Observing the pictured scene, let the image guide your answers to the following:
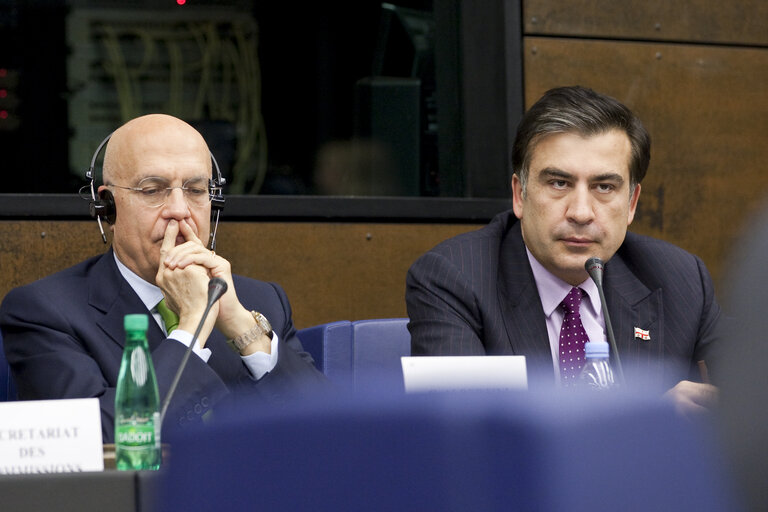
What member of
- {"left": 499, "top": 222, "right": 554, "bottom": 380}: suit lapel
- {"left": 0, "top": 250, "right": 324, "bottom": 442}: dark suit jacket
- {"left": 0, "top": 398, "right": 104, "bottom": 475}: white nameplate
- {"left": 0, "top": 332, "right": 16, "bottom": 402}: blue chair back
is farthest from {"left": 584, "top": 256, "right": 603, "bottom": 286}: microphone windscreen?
{"left": 0, "top": 332, "right": 16, "bottom": 402}: blue chair back

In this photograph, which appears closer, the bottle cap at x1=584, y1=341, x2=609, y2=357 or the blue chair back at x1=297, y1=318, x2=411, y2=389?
the bottle cap at x1=584, y1=341, x2=609, y2=357

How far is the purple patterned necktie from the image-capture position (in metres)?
2.39

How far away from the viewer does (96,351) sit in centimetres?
230

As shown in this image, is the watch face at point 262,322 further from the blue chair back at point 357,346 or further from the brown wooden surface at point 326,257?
the brown wooden surface at point 326,257

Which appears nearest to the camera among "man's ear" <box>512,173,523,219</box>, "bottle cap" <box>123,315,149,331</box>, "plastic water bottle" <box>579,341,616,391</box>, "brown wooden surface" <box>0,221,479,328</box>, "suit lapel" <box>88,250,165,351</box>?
"bottle cap" <box>123,315,149,331</box>

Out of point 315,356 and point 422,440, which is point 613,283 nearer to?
point 315,356

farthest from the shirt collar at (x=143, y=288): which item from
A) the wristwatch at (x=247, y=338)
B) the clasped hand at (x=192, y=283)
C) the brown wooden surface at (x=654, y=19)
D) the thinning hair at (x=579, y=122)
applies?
the brown wooden surface at (x=654, y=19)

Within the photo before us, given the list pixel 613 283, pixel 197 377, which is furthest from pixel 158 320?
pixel 613 283

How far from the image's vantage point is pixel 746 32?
4.17 m

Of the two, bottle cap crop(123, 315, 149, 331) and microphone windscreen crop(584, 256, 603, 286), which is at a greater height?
microphone windscreen crop(584, 256, 603, 286)

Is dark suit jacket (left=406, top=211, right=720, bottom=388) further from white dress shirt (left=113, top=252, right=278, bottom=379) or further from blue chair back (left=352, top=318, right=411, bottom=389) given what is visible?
white dress shirt (left=113, top=252, right=278, bottom=379)

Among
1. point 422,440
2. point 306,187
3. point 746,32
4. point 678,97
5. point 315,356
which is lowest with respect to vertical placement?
point 315,356

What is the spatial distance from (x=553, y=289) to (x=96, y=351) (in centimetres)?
106

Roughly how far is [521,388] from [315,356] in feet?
6.31
